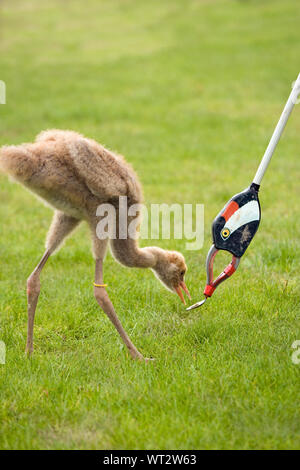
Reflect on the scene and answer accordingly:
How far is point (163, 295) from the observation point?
15.9 feet

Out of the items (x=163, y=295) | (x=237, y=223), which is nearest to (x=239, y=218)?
(x=237, y=223)

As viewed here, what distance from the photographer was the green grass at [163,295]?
3.18 meters

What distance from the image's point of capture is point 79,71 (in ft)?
49.2

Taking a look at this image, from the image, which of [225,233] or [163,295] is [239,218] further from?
[163,295]

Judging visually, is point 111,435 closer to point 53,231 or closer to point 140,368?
point 140,368

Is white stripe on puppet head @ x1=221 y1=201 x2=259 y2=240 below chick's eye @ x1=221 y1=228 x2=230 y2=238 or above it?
above

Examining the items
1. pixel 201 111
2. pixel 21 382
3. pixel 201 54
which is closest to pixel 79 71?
pixel 201 54

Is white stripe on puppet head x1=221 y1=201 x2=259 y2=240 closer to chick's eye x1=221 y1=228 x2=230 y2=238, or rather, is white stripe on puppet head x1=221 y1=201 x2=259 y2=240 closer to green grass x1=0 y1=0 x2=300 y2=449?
chick's eye x1=221 y1=228 x2=230 y2=238

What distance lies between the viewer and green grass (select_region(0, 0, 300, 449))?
10.4 ft

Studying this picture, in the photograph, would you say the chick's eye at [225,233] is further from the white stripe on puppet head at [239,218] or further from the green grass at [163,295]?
the green grass at [163,295]

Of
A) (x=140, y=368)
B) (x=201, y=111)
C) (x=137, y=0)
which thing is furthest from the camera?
(x=137, y=0)

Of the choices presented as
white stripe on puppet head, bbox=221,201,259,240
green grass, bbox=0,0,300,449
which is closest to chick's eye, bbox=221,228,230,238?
white stripe on puppet head, bbox=221,201,259,240

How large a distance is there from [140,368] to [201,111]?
8.54 m

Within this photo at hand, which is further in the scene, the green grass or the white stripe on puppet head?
the white stripe on puppet head
